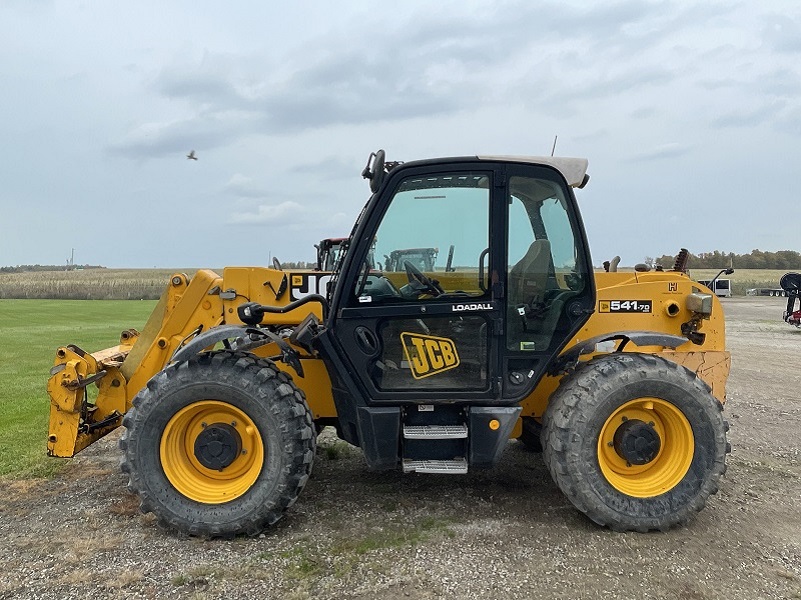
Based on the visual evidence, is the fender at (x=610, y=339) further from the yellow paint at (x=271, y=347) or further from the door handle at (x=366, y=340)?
the door handle at (x=366, y=340)

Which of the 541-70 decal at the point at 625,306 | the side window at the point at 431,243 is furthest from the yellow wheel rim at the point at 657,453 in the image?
the side window at the point at 431,243


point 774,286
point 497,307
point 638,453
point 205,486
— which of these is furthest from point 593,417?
point 774,286

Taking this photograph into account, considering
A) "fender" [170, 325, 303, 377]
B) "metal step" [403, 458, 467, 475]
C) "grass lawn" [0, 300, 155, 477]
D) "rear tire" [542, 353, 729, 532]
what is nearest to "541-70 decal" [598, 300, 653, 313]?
"rear tire" [542, 353, 729, 532]

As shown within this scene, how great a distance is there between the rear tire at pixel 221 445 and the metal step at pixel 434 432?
0.65 meters

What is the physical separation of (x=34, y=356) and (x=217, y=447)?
11216 mm

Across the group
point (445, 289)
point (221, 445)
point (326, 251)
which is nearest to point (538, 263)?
point (445, 289)

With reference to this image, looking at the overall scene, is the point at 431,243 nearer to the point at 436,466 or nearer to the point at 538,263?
the point at 538,263

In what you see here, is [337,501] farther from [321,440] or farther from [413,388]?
[321,440]

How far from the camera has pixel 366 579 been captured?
358cm

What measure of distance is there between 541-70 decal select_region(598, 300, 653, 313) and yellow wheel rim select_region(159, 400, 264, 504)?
8.92 feet

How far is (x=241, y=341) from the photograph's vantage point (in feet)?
14.8

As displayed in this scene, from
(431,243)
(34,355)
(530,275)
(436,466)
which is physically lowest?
(34,355)

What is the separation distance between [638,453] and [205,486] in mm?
2936

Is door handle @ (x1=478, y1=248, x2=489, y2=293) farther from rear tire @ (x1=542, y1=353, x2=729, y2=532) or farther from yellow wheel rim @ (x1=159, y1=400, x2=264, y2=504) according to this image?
yellow wheel rim @ (x1=159, y1=400, x2=264, y2=504)
